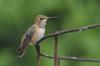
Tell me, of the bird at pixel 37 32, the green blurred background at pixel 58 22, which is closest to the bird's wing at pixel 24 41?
the bird at pixel 37 32

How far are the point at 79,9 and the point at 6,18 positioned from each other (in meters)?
1.11

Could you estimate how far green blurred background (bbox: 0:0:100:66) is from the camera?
8.04 m

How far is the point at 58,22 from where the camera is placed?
8.81 meters

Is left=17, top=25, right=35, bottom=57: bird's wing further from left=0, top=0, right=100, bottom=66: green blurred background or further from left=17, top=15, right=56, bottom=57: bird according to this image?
left=0, top=0, right=100, bottom=66: green blurred background

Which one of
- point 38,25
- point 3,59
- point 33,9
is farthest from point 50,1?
point 38,25

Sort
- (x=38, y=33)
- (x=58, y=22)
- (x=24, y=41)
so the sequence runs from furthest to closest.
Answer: (x=58, y=22) < (x=38, y=33) < (x=24, y=41)

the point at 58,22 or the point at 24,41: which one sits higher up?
the point at 58,22

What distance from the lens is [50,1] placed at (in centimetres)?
819

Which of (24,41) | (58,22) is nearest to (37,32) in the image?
(24,41)

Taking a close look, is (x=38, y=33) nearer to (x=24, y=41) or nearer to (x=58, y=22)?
(x=24, y=41)

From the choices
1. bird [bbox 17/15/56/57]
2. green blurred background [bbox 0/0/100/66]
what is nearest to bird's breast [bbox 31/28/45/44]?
bird [bbox 17/15/56/57]

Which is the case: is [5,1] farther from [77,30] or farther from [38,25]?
[77,30]

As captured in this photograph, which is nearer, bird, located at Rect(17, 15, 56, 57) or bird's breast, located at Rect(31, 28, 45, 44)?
bird, located at Rect(17, 15, 56, 57)

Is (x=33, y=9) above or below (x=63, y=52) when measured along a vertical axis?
above
